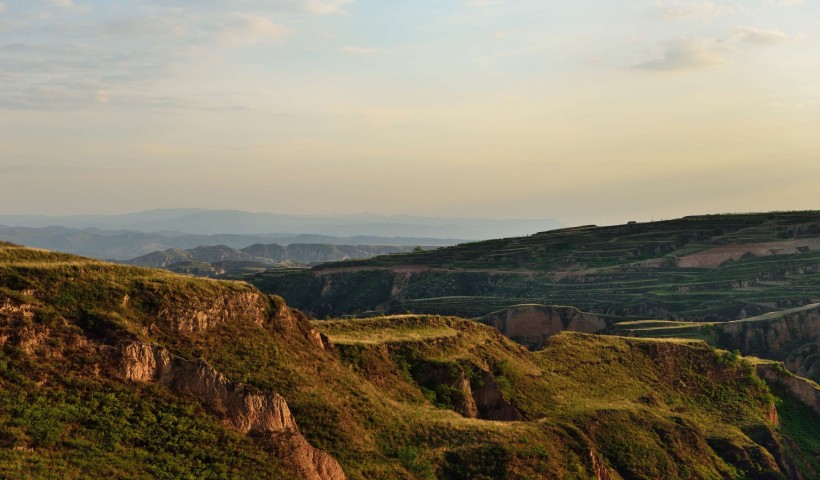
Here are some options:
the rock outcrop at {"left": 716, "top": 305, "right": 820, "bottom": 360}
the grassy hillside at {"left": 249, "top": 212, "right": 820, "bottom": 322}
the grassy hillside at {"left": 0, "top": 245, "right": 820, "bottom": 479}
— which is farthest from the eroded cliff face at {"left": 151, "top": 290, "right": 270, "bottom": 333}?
the grassy hillside at {"left": 249, "top": 212, "right": 820, "bottom": 322}

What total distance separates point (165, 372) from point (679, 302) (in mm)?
124055

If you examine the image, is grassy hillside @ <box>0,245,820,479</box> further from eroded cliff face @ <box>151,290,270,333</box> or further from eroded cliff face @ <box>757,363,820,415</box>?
eroded cliff face @ <box>757,363,820,415</box>

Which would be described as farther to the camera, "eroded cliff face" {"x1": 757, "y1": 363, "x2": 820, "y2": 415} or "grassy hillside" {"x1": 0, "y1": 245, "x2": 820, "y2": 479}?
"eroded cliff face" {"x1": 757, "y1": 363, "x2": 820, "y2": 415}

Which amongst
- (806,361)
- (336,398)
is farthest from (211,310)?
(806,361)

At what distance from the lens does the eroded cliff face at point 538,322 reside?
111625mm

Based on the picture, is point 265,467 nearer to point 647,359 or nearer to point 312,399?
point 312,399

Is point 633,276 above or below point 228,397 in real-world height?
below

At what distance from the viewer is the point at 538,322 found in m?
113

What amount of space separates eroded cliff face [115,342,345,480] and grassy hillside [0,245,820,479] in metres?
0.42

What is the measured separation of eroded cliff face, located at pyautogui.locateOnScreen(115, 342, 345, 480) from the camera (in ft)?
106

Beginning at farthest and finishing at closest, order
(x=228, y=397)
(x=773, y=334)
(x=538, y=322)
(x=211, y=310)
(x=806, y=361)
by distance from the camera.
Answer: (x=538, y=322) → (x=773, y=334) → (x=806, y=361) → (x=211, y=310) → (x=228, y=397)

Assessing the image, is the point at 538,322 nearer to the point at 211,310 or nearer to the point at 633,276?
the point at 633,276

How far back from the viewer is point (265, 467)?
3127 centimetres

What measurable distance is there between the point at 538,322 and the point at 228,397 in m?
84.2
